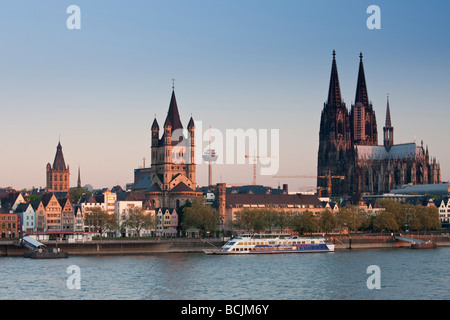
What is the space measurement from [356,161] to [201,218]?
78712 millimetres

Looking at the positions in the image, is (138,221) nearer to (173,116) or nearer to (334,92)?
(173,116)

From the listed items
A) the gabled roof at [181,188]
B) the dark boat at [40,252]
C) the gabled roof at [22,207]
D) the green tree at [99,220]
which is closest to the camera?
the dark boat at [40,252]

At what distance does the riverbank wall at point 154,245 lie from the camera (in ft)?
304

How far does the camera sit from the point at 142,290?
179 feet

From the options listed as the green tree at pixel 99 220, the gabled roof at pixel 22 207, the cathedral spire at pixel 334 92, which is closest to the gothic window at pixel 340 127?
the cathedral spire at pixel 334 92

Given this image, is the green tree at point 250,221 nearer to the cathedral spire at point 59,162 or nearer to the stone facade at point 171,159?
the stone facade at point 171,159

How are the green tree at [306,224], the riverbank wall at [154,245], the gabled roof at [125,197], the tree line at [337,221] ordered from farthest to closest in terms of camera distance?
the gabled roof at [125,197], the tree line at [337,221], the green tree at [306,224], the riverbank wall at [154,245]

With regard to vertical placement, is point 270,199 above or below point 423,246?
above

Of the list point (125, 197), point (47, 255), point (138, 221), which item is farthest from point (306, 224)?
point (47, 255)

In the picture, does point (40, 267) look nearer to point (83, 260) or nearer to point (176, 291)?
point (83, 260)

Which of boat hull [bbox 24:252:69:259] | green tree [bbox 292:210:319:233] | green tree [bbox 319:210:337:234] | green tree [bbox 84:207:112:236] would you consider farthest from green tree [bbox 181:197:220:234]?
boat hull [bbox 24:252:69:259]

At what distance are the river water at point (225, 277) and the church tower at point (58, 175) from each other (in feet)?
331

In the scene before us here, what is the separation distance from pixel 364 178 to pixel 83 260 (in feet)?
379

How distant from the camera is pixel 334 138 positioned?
19400 cm
